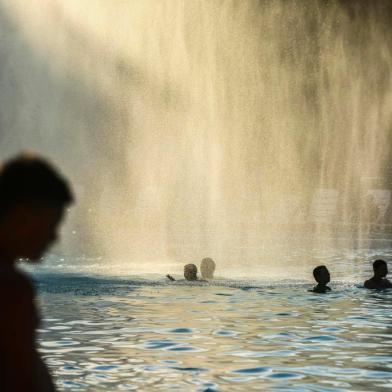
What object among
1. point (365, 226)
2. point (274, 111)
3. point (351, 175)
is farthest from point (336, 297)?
point (351, 175)

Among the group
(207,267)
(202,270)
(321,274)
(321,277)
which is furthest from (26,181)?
(207,267)

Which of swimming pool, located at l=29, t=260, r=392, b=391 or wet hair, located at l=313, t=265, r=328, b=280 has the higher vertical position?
wet hair, located at l=313, t=265, r=328, b=280

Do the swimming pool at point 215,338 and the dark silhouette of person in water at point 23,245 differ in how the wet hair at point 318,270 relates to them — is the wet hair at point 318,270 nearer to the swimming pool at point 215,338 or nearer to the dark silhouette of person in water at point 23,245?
the swimming pool at point 215,338

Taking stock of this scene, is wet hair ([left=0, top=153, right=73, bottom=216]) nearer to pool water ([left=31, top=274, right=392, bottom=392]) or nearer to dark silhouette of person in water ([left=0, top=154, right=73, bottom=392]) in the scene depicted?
dark silhouette of person in water ([left=0, top=154, right=73, bottom=392])

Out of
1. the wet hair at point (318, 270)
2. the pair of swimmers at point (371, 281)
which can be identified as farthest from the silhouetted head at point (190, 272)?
the wet hair at point (318, 270)

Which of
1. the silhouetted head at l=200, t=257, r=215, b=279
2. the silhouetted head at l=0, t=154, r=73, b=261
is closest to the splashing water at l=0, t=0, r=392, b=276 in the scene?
the silhouetted head at l=200, t=257, r=215, b=279

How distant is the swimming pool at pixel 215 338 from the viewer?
932 centimetres

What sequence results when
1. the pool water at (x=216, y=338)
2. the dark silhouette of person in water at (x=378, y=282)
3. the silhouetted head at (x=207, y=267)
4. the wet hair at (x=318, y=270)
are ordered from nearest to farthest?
the pool water at (x=216, y=338), the wet hair at (x=318, y=270), the dark silhouette of person in water at (x=378, y=282), the silhouetted head at (x=207, y=267)

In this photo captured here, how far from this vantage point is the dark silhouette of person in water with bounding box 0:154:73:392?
3129mm

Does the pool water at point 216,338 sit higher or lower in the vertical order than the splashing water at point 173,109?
lower

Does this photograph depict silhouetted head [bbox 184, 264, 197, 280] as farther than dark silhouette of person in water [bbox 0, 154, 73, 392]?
Yes

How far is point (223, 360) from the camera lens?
10.4 meters

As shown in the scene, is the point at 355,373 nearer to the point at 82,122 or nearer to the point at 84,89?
the point at 84,89

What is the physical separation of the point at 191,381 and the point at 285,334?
370 cm
